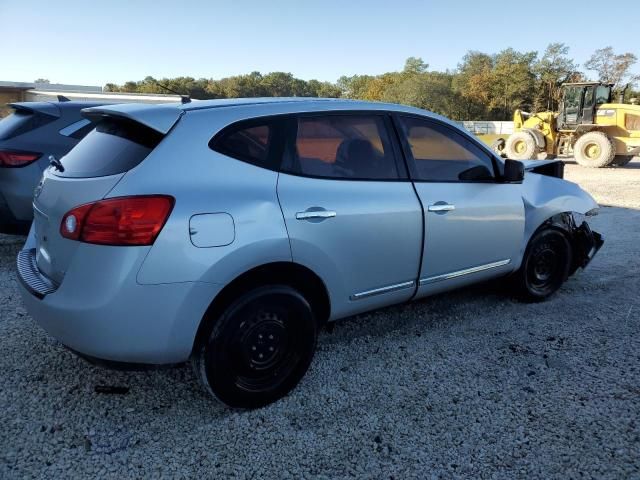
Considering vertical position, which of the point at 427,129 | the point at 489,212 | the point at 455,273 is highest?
the point at 427,129

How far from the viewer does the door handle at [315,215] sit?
2545mm

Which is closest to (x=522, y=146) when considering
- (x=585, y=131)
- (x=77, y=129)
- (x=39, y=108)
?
(x=585, y=131)

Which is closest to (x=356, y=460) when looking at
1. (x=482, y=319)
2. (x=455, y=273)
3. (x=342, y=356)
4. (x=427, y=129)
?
(x=342, y=356)

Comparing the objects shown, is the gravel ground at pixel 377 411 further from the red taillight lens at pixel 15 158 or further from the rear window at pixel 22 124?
the rear window at pixel 22 124

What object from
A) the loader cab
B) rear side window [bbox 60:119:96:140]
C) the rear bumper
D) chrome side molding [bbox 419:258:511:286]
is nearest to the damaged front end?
chrome side molding [bbox 419:258:511:286]

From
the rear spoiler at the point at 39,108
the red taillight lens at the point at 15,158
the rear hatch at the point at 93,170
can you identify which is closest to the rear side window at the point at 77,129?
the rear spoiler at the point at 39,108

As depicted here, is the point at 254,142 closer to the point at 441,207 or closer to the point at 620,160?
the point at 441,207

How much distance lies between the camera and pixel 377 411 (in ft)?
8.52

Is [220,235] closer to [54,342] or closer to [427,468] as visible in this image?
[427,468]

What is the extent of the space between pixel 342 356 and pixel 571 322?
1.92 meters

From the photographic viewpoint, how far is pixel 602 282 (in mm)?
4676

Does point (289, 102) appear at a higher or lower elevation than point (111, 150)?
higher

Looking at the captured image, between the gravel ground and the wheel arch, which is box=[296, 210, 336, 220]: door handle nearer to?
the wheel arch

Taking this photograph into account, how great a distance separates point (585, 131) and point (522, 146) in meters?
2.07
